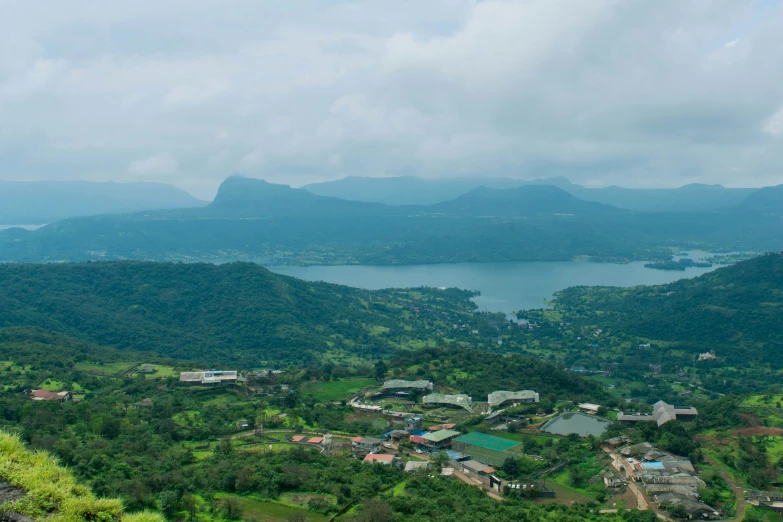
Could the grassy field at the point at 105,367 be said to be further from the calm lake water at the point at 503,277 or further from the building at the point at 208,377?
the calm lake water at the point at 503,277

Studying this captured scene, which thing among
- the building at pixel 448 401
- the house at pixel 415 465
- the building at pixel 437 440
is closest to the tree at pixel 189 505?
the house at pixel 415 465

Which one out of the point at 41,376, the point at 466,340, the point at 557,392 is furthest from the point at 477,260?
the point at 41,376

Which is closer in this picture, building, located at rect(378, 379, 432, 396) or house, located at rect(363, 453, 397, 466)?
house, located at rect(363, 453, 397, 466)

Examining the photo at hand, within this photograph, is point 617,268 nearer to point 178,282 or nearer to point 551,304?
point 551,304

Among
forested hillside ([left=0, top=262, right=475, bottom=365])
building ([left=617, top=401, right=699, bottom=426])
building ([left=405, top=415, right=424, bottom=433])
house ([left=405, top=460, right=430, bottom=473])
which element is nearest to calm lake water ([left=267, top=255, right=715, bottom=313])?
forested hillside ([left=0, top=262, right=475, bottom=365])

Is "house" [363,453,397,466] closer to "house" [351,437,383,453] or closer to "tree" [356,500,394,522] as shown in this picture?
"house" [351,437,383,453]

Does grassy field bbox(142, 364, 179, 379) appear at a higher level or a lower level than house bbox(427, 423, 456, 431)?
higher
